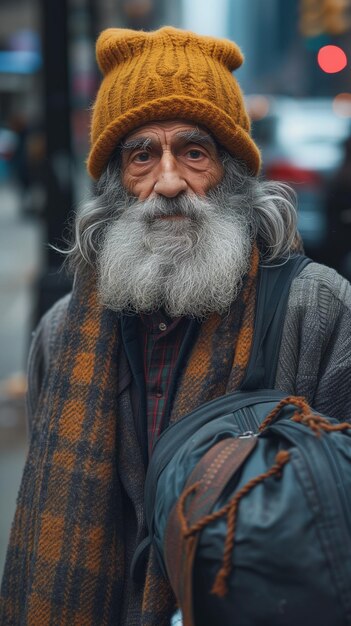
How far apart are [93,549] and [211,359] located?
20.8 inches

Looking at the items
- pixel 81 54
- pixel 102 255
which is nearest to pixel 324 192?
pixel 102 255

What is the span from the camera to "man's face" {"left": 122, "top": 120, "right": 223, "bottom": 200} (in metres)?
2.30

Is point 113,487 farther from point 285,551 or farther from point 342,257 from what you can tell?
point 342,257

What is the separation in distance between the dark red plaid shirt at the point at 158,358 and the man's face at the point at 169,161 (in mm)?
318

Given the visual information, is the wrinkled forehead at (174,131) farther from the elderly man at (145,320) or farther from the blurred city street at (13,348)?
the blurred city street at (13,348)

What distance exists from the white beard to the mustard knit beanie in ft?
0.56

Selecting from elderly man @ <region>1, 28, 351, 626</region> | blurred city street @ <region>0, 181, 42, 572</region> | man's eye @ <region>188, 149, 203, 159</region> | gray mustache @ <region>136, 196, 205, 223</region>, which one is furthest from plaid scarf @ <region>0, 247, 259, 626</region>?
blurred city street @ <region>0, 181, 42, 572</region>

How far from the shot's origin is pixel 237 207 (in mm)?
2377

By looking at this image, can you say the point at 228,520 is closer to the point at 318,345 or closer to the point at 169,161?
the point at 318,345

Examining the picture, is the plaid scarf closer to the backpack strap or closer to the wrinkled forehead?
the backpack strap

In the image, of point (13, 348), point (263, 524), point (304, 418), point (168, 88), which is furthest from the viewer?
point (13, 348)

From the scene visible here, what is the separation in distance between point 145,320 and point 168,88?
580mm

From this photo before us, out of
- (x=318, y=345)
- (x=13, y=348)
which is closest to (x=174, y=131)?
(x=318, y=345)

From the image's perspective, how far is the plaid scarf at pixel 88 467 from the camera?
2.15 metres
